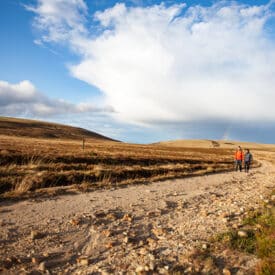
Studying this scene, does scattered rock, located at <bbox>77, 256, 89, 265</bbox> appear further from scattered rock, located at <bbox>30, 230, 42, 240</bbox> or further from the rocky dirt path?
scattered rock, located at <bbox>30, 230, 42, 240</bbox>

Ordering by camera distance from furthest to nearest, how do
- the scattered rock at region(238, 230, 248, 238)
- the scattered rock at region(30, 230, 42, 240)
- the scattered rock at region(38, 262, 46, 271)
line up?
the scattered rock at region(238, 230, 248, 238), the scattered rock at region(30, 230, 42, 240), the scattered rock at region(38, 262, 46, 271)

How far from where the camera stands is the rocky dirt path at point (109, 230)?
573 centimetres

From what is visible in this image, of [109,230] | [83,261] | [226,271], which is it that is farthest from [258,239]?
[83,261]

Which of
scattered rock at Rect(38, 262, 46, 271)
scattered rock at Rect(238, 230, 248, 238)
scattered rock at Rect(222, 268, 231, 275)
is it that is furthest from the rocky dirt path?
scattered rock at Rect(238, 230, 248, 238)

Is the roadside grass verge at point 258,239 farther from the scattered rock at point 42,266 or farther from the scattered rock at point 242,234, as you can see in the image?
Answer: the scattered rock at point 42,266

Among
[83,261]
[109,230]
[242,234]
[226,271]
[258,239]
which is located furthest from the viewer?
[109,230]

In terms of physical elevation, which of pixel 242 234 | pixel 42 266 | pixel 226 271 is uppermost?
pixel 242 234

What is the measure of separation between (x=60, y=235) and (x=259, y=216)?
623 cm

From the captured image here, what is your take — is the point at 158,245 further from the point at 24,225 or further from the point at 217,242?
the point at 24,225

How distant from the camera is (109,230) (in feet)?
24.6

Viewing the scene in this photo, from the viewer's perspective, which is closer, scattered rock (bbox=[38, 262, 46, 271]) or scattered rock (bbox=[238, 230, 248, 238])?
scattered rock (bbox=[38, 262, 46, 271])

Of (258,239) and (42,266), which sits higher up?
(258,239)

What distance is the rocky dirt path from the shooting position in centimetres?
573

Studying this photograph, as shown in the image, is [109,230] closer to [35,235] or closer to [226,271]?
[35,235]
